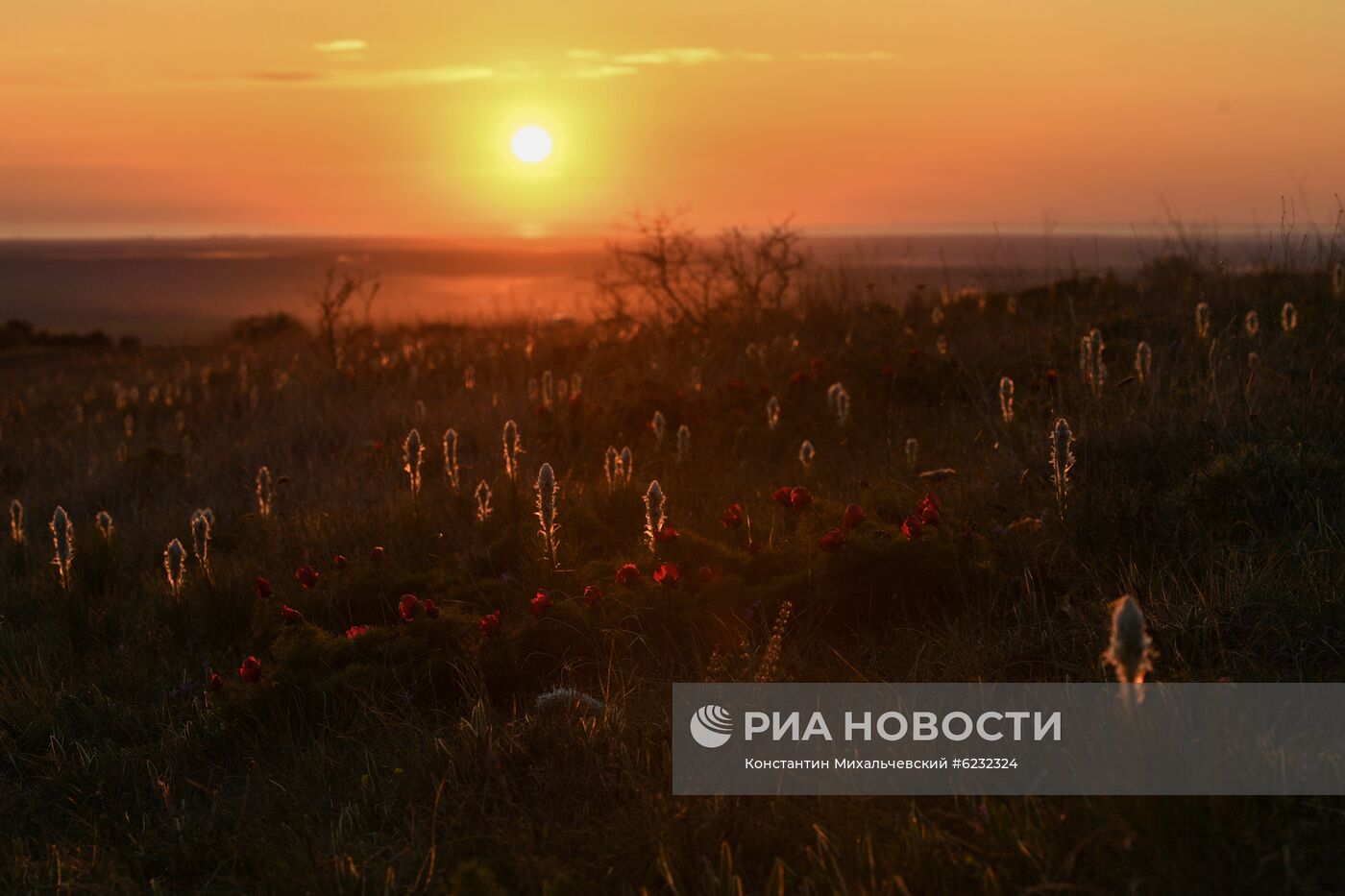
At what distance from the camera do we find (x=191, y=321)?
1630 inches

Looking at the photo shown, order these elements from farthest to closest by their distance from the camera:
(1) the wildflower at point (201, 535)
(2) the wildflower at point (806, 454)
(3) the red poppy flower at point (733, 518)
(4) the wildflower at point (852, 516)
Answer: (2) the wildflower at point (806, 454) < (1) the wildflower at point (201, 535) < (3) the red poppy flower at point (733, 518) < (4) the wildflower at point (852, 516)

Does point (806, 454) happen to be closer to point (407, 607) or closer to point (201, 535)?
point (407, 607)

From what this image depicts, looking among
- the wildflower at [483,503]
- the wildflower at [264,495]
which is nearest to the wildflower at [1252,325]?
the wildflower at [483,503]

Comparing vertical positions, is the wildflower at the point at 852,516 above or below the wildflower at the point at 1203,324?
below

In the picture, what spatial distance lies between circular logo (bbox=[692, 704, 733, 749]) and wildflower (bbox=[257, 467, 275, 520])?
402cm

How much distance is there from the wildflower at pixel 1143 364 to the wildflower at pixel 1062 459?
5.30 feet

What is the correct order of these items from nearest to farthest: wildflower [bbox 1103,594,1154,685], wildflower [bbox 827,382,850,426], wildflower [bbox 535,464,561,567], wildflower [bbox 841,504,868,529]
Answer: wildflower [bbox 1103,594,1154,685] → wildflower [bbox 841,504,868,529] → wildflower [bbox 535,464,561,567] → wildflower [bbox 827,382,850,426]

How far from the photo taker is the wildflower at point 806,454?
564 cm

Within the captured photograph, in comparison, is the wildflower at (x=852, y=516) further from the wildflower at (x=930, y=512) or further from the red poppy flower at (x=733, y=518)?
the red poppy flower at (x=733, y=518)

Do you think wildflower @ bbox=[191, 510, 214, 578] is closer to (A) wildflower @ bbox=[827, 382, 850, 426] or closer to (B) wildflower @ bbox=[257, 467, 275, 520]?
(B) wildflower @ bbox=[257, 467, 275, 520]

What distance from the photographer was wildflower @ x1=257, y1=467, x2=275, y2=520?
6428mm

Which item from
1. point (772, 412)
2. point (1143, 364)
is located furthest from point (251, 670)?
point (1143, 364)

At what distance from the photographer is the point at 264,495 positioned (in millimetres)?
6812

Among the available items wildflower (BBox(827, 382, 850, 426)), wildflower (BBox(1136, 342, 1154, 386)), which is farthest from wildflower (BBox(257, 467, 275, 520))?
wildflower (BBox(1136, 342, 1154, 386))
